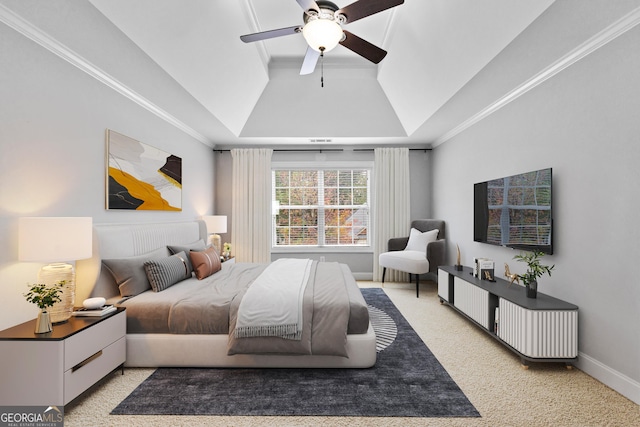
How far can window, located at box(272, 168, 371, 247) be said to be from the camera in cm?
584

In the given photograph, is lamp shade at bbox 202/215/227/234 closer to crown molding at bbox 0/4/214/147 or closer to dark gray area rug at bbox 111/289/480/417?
crown molding at bbox 0/4/214/147

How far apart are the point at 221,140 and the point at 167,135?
4.55ft

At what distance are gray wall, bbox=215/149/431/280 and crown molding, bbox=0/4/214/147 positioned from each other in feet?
5.88

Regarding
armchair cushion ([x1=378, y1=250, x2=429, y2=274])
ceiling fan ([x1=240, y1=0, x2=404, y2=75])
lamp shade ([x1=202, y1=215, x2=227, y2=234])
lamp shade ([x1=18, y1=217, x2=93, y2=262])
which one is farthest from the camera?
lamp shade ([x1=202, y1=215, x2=227, y2=234])

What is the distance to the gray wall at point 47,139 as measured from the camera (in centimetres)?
198

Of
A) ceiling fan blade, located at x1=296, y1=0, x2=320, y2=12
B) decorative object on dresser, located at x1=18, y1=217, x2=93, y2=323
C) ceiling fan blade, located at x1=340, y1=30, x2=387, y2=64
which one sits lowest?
decorative object on dresser, located at x1=18, y1=217, x2=93, y2=323

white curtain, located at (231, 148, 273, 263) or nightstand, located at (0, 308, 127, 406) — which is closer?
nightstand, located at (0, 308, 127, 406)

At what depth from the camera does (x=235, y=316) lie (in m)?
2.36

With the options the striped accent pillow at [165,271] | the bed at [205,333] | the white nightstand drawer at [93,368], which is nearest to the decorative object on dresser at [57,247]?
the white nightstand drawer at [93,368]

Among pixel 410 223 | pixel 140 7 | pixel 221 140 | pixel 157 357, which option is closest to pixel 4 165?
pixel 140 7

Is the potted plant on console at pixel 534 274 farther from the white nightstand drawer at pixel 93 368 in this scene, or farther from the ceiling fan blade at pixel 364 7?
the white nightstand drawer at pixel 93 368

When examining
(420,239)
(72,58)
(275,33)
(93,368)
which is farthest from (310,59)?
(420,239)

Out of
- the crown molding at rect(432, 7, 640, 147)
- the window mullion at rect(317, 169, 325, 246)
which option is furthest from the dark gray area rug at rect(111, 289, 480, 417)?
the window mullion at rect(317, 169, 325, 246)

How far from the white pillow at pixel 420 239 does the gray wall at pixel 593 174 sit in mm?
1963
